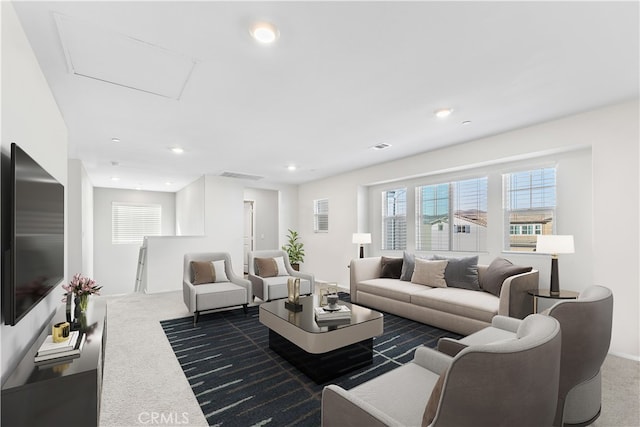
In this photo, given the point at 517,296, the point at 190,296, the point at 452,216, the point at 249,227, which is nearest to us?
the point at 517,296

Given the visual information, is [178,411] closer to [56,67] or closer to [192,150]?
[56,67]

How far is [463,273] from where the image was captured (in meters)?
4.02

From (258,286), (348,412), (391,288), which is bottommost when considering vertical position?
(258,286)

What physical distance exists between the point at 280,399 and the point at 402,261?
3.27 metres

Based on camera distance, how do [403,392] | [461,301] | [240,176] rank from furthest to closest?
1. [240,176]
2. [461,301]
3. [403,392]

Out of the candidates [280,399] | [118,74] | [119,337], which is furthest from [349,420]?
[119,337]

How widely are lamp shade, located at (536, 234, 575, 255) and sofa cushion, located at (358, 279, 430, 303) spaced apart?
1.52 metres

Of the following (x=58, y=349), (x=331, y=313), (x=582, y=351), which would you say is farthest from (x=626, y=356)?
(x=58, y=349)

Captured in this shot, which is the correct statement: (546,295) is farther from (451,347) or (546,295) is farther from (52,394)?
(52,394)

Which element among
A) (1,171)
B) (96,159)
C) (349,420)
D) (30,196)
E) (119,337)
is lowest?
(119,337)

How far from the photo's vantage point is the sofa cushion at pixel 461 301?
3.24 meters

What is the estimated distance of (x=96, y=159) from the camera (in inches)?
200

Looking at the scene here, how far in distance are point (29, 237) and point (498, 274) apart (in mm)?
4277

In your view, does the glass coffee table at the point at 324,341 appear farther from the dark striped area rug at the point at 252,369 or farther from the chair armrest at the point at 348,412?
the chair armrest at the point at 348,412
